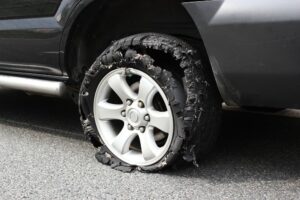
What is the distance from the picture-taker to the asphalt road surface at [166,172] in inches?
108

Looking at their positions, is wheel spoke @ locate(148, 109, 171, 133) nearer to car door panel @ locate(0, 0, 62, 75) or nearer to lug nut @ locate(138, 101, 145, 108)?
lug nut @ locate(138, 101, 145, 108)

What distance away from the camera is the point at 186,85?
9.09ft

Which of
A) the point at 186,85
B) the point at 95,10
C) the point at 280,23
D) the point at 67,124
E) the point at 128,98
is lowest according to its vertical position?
the point at 67,124

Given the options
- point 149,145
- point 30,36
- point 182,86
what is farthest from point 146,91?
point 30,36

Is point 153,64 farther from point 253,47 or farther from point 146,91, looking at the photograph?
point 253,47

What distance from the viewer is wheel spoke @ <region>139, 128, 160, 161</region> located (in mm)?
2934

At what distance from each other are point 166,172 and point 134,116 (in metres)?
0.38

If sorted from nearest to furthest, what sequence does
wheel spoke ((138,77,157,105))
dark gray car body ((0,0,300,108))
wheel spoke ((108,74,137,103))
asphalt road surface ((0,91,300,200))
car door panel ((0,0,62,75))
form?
dark gray car body ((0,0,300,108))
asphalt road surface ((0,91,300,200))
wheel spoke ((138,77,157,105))
wheel spoke ((108,74,137,103))
car door panel ((0,0,62,75))

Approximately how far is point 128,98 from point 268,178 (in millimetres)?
927

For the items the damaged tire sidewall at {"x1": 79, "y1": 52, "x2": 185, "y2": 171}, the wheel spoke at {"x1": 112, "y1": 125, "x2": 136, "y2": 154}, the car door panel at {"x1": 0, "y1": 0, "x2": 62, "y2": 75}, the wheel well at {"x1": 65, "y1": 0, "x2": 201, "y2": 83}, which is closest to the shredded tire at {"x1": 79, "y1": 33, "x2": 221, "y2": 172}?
the damaged tire sidewall at {"x1": 79, "y1": 52, "x2": 185, "y2": 171}

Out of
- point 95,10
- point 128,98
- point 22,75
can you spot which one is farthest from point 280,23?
point 22,75

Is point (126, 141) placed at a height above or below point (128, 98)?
below

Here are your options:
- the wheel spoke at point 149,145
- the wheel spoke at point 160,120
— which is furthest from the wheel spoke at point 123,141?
the wheel spoke at point 160,120

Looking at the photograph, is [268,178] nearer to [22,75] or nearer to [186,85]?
[186,85]
